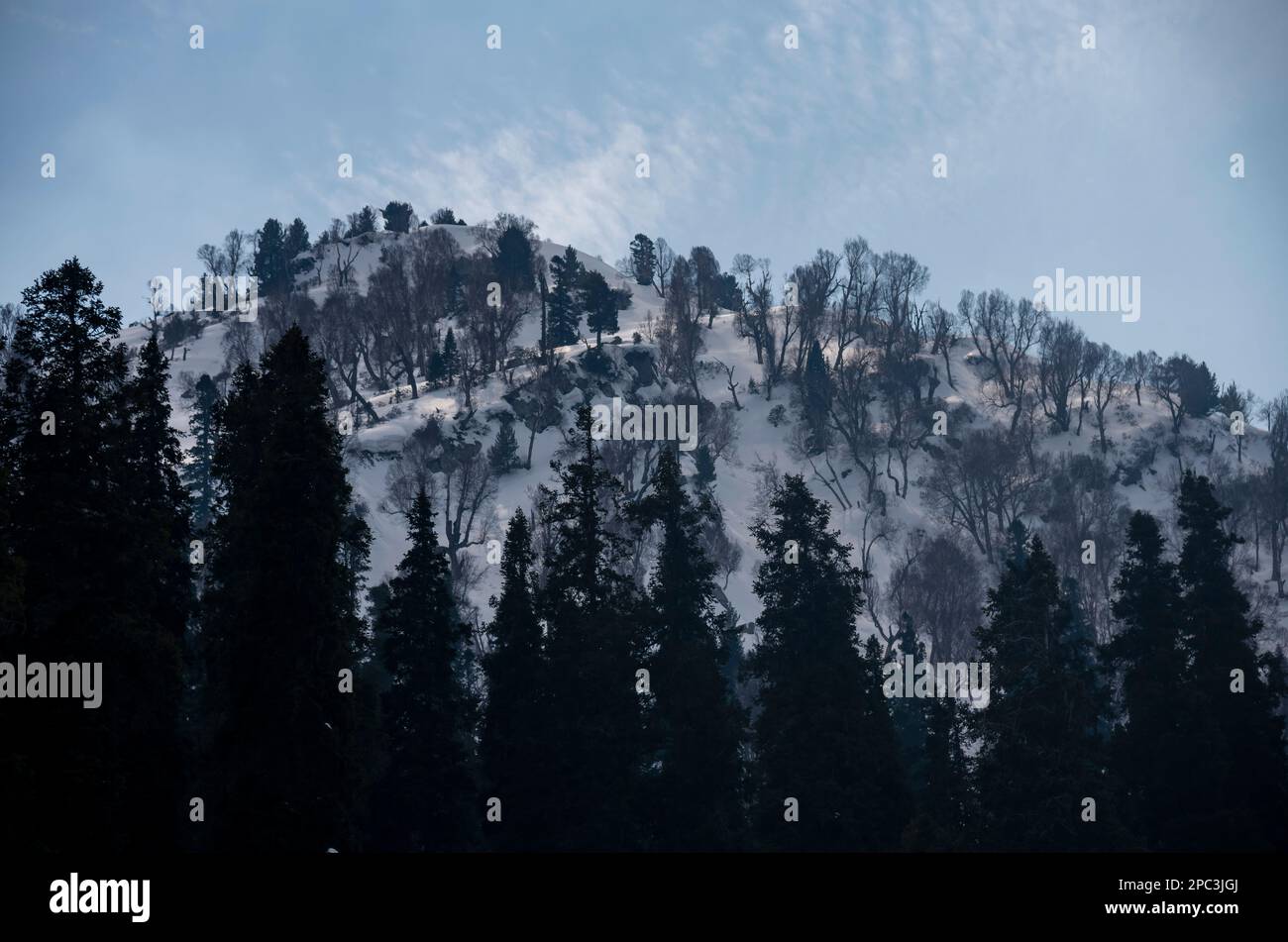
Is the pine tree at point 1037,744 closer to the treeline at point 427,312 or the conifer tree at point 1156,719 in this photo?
the conifer tree at point 1156,719

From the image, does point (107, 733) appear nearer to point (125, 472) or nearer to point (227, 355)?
point (125, 472)

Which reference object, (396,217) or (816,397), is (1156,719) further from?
(396,217)

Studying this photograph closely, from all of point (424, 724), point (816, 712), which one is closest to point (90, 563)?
point (424, 724)

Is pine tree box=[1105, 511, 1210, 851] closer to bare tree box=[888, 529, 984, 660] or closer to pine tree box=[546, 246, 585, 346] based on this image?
bare tree box=[888, 529, 984, 660]

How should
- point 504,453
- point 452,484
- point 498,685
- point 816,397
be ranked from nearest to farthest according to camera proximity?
point 498,685, point 452,484, point 504,453, point 816,397

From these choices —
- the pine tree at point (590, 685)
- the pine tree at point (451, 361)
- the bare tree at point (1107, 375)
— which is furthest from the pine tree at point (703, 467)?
the pine tree at point (590, 685)

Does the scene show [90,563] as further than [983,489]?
No

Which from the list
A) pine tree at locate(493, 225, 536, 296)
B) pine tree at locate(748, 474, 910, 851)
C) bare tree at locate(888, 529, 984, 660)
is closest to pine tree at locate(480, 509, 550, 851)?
pine tree at locate(748, 474, 910, 851)

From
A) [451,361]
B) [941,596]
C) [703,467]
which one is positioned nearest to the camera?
[941,596]
